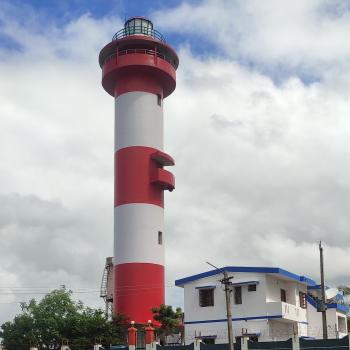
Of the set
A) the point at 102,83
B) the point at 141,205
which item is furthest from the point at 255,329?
the point at 102,83

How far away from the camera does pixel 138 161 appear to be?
182 ft

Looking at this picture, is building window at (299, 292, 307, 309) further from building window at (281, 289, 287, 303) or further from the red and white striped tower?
the red and white striped tower

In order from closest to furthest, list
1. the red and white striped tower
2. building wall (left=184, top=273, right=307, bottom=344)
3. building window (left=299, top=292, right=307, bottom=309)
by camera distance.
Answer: building wall (left=184, top=273, right=307, bottom=344), the red and white striped tower, building window (left=299, top=292, right=307, bottom=309)

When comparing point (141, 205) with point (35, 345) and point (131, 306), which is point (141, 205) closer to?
point (131, 306)

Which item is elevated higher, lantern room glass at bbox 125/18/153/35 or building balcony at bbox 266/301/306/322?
lantern room glass at bbox 125/18/153/35

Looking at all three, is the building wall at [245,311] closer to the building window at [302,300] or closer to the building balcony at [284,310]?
the building balcony at [284,310]

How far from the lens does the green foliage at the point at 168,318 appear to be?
4928 centimetres

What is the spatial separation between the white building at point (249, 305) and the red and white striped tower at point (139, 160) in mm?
3402

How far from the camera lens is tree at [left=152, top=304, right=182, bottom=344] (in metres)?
49.3

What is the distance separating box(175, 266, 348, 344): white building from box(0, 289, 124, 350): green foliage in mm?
6384

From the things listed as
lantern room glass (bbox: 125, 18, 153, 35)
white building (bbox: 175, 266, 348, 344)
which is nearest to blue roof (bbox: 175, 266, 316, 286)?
white building (bbox: 175, 266, 348, 344)

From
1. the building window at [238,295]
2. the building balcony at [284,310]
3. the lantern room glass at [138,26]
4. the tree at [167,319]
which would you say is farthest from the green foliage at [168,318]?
the lantern room glass at [138,26]

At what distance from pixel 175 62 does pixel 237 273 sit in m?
21.8

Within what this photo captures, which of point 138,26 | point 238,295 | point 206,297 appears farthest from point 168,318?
point 138,26
